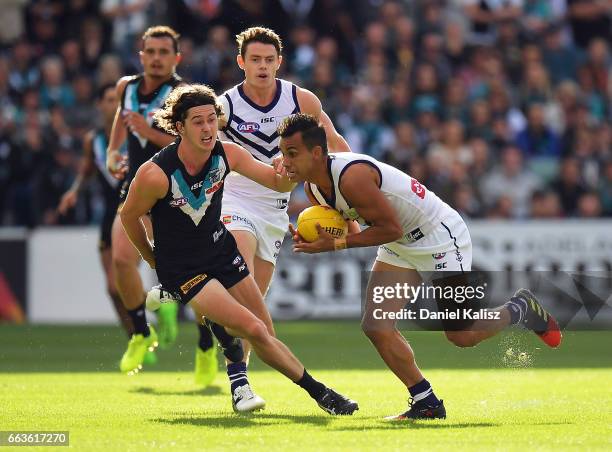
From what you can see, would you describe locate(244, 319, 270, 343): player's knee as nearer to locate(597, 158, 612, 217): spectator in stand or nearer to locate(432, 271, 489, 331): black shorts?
locate(432, 271, 489, 331): black shorts

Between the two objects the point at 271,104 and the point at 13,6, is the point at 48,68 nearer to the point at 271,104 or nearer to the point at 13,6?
the point at 13,6

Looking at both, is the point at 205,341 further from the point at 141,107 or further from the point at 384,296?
the point at 384,296

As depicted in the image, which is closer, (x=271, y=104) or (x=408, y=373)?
(x=408, y=373)

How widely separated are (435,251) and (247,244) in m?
1.54

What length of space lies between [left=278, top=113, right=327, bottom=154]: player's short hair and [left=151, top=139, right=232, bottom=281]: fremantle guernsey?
582 mm

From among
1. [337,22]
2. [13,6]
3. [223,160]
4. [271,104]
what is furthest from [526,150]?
[223,160]

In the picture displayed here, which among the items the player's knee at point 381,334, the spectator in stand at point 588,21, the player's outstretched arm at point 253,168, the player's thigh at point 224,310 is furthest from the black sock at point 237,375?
the spectator in stand at point 588,21

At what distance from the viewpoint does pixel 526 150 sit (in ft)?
63.4

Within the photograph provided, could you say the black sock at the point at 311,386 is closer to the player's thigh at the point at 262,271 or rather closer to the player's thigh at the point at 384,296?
the player's thigh at the point at 384,296

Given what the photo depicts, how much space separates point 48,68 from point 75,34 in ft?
3.54

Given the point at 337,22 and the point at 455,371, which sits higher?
the point at 337,22

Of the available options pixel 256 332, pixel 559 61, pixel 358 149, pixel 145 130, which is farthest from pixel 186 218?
pixel 559 61

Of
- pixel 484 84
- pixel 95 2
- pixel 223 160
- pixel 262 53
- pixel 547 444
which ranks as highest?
pixel 95 2

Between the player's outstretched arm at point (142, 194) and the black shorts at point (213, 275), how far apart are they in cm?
39
